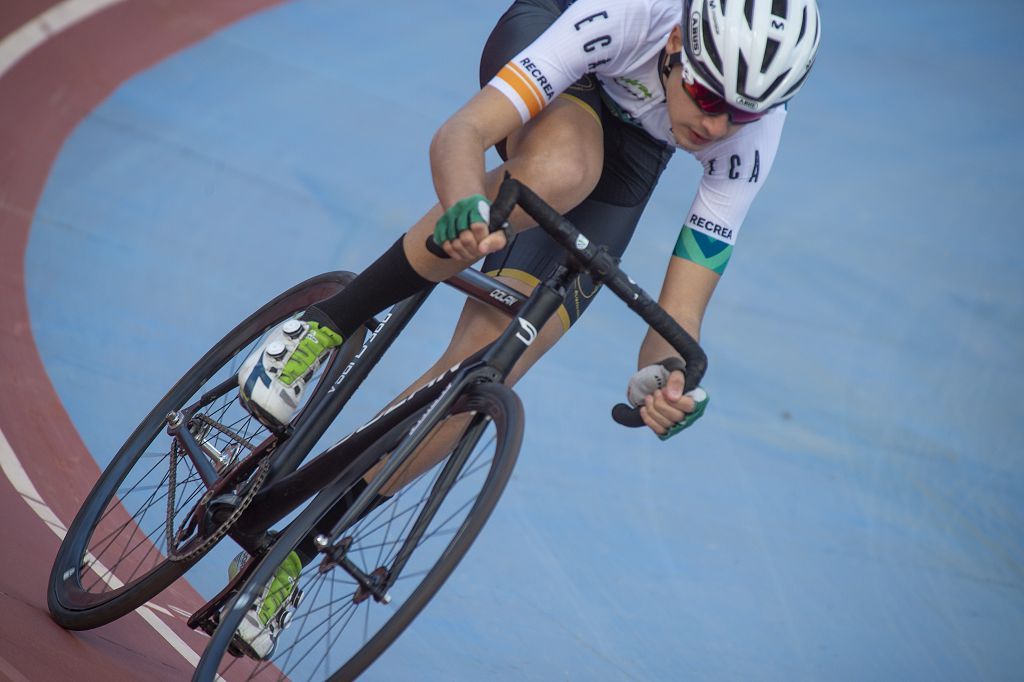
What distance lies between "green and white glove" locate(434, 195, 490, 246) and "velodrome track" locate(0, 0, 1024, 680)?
1086 mm

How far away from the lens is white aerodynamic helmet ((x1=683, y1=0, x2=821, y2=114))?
2049mm

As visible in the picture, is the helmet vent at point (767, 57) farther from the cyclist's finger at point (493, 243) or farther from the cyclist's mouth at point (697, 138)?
the cyclist's finger at point (493, 243)

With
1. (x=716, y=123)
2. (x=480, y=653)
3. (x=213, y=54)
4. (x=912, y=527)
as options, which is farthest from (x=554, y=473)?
(x=213, y=54)

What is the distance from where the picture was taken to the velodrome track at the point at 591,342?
3.25 m

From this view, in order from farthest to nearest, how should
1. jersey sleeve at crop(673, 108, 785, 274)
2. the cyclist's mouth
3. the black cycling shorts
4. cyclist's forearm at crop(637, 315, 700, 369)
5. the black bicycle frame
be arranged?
the black cycling shorts
jersey sleeve at crop(673, 108, 785, 274)
cyclist's forearm at crop(637, 315, 700, 369)
the cyclist's mouth
the black bicycle frame

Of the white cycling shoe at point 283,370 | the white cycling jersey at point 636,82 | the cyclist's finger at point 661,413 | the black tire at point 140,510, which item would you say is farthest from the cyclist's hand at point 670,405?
the black tire at point 140,510

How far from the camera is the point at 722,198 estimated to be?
2465mm

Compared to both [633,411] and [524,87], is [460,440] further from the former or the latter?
[524,87]

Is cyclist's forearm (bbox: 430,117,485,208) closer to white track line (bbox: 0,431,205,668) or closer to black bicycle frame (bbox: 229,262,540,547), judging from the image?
black bicycle frame (bbox: 229,262,540,547)

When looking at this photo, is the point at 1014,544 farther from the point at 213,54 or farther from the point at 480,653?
the point at 213,54

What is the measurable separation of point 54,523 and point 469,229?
1.80 meters

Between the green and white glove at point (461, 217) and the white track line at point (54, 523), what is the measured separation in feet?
4.61

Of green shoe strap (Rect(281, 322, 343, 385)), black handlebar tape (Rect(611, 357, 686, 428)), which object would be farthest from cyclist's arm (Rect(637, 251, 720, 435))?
green shoe strap (Rect(281, 322, 343, 385))

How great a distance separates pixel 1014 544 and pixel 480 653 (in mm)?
2361
